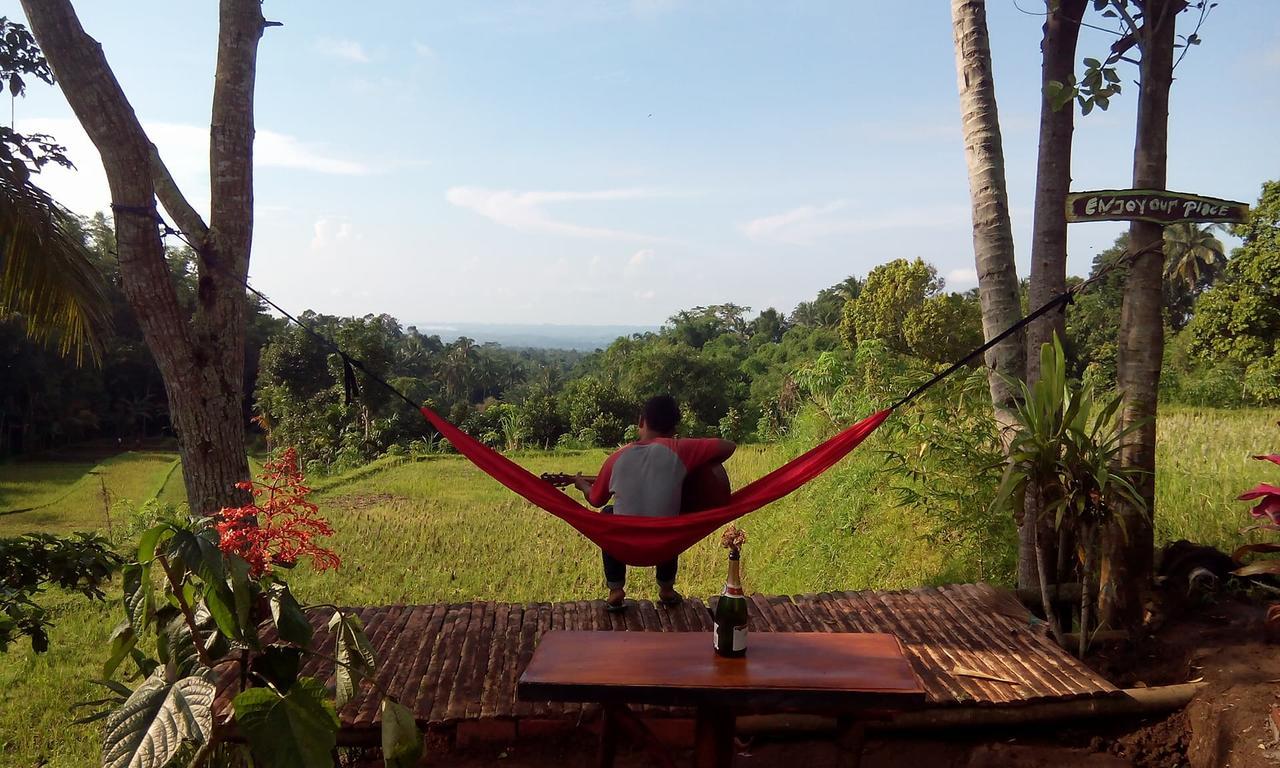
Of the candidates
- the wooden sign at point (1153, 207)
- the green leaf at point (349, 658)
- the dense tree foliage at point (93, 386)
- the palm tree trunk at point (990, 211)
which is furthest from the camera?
the dense tree foliage at point (93, 386)

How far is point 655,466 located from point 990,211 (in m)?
1.59

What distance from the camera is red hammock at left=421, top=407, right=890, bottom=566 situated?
8.45 feet

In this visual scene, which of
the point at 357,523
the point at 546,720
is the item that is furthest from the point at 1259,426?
the point at 357,523

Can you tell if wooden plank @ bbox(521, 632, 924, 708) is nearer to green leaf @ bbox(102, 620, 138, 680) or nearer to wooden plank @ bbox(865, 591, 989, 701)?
wooden plank @ bbox(865, 591, 989, 701)

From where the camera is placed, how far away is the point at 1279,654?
252 cm

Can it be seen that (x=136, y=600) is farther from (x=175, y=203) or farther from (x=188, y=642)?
(x=175, y=203)

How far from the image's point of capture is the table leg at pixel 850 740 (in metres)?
1.99

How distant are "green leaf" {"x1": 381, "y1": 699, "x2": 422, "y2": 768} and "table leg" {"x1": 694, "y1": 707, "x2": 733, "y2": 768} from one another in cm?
75

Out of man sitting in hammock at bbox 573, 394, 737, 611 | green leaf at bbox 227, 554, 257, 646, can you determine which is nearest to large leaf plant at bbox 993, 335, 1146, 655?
man sitting in hammock at bbox 573, 394, 737, 611

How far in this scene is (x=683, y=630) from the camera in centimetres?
291

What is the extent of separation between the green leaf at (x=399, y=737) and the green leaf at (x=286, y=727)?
9 centimetres

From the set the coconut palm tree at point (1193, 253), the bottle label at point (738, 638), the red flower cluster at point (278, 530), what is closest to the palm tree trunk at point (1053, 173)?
the bottle label at point (738, 638)

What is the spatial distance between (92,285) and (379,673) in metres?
1.52

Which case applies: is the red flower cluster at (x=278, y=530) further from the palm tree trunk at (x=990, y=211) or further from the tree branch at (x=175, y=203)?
the palm tree trunk at (x=990, y=211)
